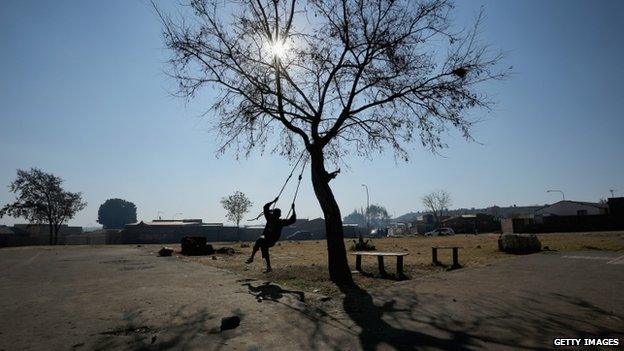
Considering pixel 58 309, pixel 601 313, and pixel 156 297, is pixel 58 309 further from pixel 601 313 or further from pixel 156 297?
pixel 601 313

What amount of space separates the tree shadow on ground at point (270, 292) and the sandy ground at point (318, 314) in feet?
0.07

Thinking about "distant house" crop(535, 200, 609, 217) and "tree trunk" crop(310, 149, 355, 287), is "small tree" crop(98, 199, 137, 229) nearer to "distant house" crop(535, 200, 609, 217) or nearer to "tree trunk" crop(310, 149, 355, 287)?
"distant house" crop(535, 200, 609, 217)

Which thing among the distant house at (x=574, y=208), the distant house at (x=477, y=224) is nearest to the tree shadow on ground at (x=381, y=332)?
the distant house at (x=477, y=224)

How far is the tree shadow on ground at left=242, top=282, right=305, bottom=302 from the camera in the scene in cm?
761

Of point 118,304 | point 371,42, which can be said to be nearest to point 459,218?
point 371,42

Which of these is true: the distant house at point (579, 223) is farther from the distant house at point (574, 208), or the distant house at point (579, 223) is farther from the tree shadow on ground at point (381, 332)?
the tree shadow on ground at point (381, 332)

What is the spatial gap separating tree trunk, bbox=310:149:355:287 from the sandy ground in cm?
134

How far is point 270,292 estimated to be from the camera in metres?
8.18

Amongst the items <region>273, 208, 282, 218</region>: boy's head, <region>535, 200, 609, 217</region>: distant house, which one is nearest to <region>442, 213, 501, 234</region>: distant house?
<region>535, 200, 609, 217</region>: distant house

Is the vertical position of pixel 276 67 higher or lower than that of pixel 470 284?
higher

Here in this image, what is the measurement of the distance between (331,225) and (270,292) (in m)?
2.86

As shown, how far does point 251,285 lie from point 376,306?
12.3 feet

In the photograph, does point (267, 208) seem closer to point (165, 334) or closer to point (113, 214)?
point (165, 334)

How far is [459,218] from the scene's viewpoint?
7462 cm
